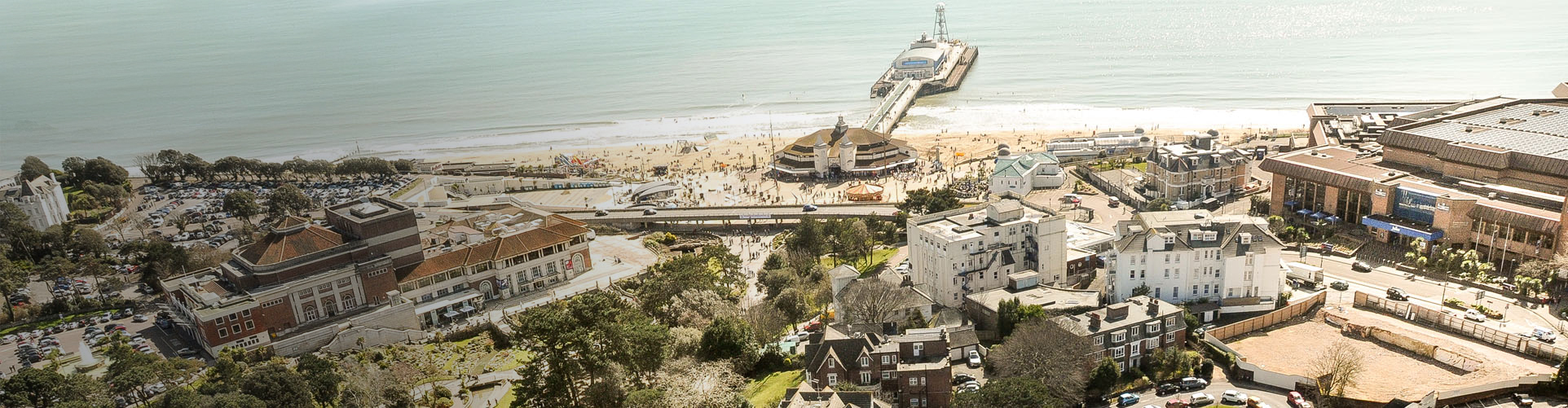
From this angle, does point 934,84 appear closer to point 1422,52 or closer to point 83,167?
point 1422,52

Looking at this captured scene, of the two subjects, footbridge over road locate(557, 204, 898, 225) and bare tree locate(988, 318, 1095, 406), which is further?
footbridge over road locate(557, 204, 898, 225)

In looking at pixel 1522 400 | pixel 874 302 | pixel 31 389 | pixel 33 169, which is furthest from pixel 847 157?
pixel 33 169

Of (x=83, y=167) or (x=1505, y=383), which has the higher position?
(x=83, y=167)

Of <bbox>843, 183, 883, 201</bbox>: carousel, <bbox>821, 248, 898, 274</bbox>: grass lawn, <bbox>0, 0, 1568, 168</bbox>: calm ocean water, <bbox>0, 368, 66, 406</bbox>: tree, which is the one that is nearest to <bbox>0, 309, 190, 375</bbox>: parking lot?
<bbox>0, 368, 66, 406</bbox>: tree

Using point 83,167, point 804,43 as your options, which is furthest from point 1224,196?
point 804,43

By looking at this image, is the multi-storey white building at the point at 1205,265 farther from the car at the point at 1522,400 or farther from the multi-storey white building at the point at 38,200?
the multi-storey white building at the point at 38,200

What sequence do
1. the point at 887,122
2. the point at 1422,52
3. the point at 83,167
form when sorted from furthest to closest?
the point at 1422,52 → the point at 887,122 → the point at 83,167

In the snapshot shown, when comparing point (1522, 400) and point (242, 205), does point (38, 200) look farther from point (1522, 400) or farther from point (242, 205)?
point (1522, 400)

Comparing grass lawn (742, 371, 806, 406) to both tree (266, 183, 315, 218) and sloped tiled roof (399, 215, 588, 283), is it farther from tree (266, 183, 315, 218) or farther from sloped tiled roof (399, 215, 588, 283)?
tree (266, 183, 315, 218)
